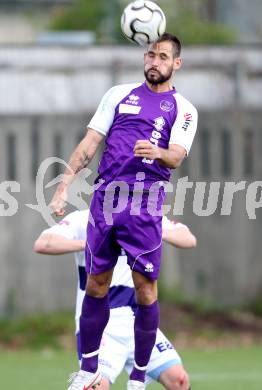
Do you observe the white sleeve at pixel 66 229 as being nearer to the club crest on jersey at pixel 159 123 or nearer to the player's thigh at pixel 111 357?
the player's thigh at pixel 111 357

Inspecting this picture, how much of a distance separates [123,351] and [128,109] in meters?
1.88

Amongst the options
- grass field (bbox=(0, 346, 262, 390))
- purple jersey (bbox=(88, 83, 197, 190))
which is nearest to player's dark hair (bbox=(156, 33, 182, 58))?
purple jersey (bbox=(88, 83, 197, 190))

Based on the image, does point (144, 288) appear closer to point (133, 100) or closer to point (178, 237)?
point (178, 237)

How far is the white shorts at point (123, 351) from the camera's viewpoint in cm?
962

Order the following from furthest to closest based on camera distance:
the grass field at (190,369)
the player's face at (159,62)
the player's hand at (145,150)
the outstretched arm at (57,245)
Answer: the grass field at (190,369), the outstretched arm at (57,245), the player's face at (159,62), the player's hand at (145,150)

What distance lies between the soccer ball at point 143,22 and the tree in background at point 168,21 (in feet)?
42.3

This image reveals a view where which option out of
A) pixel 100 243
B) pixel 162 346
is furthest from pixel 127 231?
pixel 162 346

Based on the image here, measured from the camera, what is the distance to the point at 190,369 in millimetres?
14070

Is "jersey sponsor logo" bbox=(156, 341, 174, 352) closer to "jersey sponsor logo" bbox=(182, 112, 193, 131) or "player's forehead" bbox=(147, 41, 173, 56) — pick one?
"jersey sponsor logo" bbox=(182, 112, 193, 131)

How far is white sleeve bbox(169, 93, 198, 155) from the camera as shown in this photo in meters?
8.84

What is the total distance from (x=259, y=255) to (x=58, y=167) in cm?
313

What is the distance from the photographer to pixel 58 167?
16.7 m

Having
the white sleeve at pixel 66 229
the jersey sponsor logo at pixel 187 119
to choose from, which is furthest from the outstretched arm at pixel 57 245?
the jersey sponsor logo at pixel 187 119

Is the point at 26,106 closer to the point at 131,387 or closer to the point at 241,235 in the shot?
the point at 241,235
